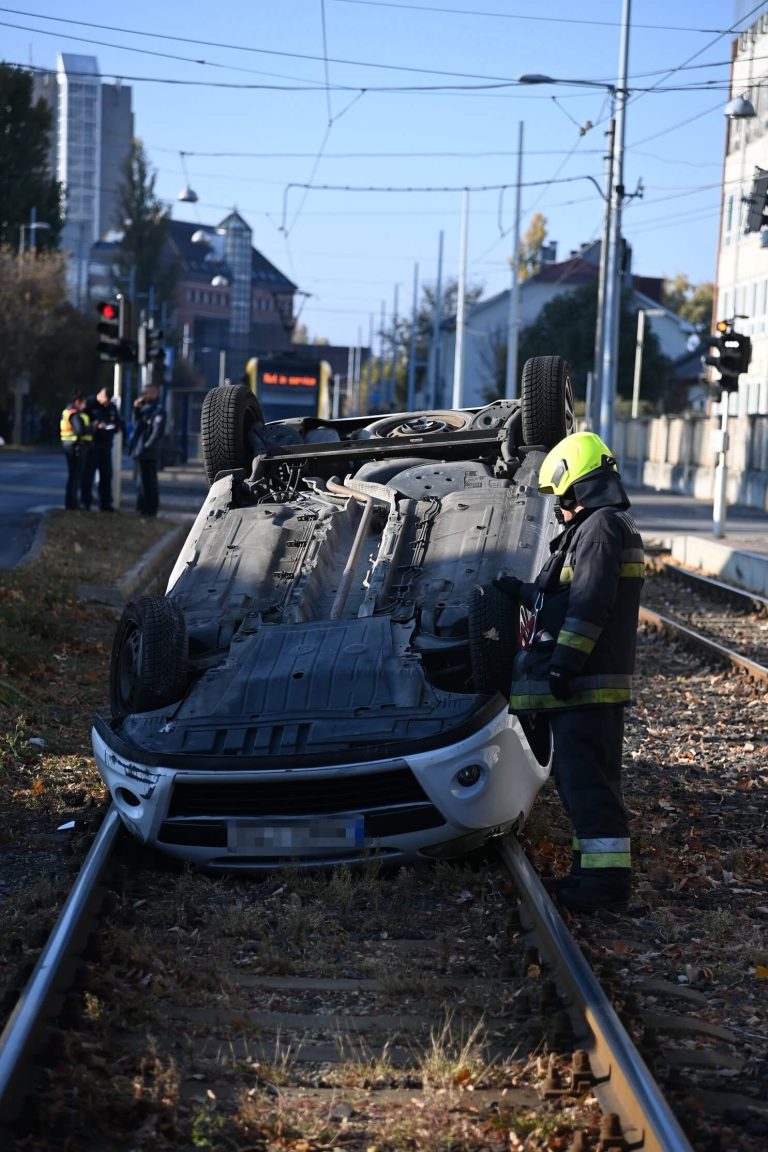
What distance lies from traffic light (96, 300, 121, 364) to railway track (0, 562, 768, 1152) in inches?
699

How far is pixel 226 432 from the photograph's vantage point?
9.45 meters

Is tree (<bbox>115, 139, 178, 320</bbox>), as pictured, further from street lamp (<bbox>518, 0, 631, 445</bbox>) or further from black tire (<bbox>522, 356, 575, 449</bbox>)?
black tire (<bbox>522, 356, 575, 449</bbox>)

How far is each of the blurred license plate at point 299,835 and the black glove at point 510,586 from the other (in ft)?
3.88

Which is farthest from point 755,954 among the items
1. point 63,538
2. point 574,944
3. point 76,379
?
point 76,379

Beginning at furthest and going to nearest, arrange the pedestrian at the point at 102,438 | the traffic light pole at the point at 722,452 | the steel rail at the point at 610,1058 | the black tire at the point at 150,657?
1. the traffic light pole at the point at 722,452
2. the pedestrian at the point at 102,438
3. the black tire at the point at 150,657
4. the steel rail at the point at 610,1058

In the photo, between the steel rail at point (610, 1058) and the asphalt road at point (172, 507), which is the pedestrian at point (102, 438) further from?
the steel rail at point (610, 1058)

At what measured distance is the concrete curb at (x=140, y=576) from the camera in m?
15.2

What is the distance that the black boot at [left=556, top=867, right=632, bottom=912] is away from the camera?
607cm

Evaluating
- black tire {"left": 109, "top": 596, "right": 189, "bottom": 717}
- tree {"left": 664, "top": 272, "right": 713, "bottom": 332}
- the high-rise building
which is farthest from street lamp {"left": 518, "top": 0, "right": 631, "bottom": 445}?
the high-rise building

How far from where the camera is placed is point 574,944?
5215 mm

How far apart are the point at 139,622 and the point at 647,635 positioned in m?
9.35

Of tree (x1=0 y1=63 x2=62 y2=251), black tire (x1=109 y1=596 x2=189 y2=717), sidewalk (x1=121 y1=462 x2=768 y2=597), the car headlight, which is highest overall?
tree (x1=0 y1=63 x2=62 y2=251)

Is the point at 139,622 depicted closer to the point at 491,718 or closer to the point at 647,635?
the point at 491,718

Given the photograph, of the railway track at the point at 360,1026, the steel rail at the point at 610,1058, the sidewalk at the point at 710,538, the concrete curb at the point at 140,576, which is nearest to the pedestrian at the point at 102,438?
the concrete curb at the point at 140,576
